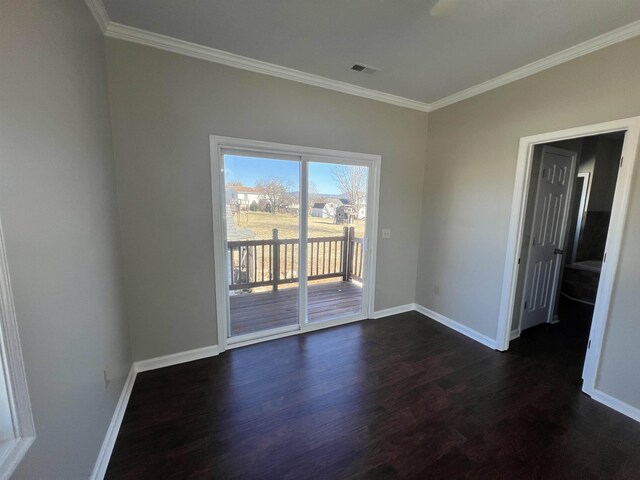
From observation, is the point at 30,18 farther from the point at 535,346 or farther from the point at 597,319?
the point at 535,346

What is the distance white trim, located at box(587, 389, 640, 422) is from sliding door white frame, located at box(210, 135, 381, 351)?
2.08m

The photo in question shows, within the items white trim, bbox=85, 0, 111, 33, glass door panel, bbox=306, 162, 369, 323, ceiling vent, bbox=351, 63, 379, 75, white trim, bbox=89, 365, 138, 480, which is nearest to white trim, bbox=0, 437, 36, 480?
white trim, bbox=89, 365, 138, 480

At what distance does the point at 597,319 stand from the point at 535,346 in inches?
37.4

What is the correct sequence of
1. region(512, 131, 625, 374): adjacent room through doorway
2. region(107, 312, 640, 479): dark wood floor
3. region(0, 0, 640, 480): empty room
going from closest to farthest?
region(0, 0, 640, 480): empty room → region(107, 312, 640, 479): dark wood floor → region(512, 131, 625, 374): adjacent room through doorway

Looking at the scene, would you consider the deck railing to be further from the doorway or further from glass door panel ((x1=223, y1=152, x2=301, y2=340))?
the doorway

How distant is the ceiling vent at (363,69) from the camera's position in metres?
2.45

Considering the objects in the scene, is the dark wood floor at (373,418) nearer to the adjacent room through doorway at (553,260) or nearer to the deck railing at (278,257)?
the adjacent room through doorway at (553,260)

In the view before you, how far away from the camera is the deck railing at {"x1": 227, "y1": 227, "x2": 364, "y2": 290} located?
2.86m

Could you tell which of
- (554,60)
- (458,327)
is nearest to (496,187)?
(554,60)

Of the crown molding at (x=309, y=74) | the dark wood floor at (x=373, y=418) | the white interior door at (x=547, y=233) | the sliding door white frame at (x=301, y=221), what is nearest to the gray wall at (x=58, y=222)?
the crown molding at (x=309, y=74)

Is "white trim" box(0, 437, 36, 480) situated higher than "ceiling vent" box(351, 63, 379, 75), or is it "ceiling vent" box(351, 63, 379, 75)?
"ceiling vent" box(351, 63, 379, 75)

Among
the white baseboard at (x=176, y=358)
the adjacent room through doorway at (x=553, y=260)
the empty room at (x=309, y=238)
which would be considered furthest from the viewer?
the adjacent room through doorway at (x=553, y=260)

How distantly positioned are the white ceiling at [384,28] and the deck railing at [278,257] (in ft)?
5.61

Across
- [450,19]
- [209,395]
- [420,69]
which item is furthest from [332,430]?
[420,69]
